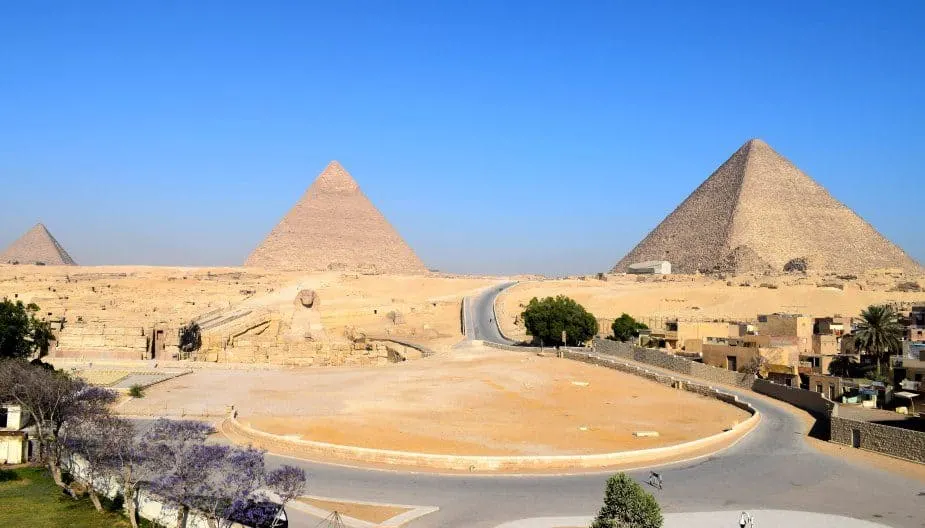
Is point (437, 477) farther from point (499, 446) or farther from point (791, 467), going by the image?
point (791, 467)

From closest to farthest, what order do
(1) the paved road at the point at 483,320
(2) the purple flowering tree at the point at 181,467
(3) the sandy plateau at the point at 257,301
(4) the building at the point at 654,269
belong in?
(2) the purple flowering tree at the point at 181,467 < (3) the sandy plateau at the point at 257,301 < (1) the paved road at the point at 483,320 < (4) the building at the point at 654,269

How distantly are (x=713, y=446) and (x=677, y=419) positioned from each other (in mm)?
3350

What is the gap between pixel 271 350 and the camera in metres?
29.2

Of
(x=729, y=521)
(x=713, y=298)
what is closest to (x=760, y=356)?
(x=729, y=521)

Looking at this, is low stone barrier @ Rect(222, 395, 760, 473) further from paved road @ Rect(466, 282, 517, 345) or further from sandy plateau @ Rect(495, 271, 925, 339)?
sandy plateau @ Rect(495, 271, 925, 339)

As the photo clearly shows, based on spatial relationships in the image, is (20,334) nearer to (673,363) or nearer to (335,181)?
(673,363)

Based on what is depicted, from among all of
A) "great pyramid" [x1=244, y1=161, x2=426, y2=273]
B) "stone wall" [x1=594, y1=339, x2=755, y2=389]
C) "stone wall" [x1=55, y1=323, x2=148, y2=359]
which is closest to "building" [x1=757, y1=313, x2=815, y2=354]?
"stone wall" [x1=594, y1=339, x2=755, y2=389]

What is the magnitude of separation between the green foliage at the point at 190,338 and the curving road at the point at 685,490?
1534 centimetres

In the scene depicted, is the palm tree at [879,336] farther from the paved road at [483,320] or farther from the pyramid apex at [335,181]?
the pyramid apex at [335,181]

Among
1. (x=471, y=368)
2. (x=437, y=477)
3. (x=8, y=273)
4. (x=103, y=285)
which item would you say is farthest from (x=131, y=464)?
(x=8, y=273)

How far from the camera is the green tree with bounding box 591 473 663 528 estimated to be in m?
9.45

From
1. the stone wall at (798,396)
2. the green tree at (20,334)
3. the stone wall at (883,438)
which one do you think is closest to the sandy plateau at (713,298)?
the stone wall at (798,396)

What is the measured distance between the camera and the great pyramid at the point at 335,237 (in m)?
97.8

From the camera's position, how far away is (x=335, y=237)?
102 metres
